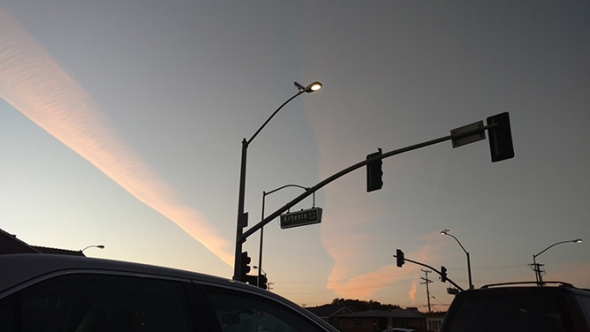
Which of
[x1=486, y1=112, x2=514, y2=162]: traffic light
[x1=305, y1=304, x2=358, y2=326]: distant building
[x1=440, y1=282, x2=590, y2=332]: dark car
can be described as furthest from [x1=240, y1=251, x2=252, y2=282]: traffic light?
[x1=305, y1=304, x2=358, y2=326]: distant building

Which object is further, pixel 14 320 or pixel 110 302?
pixel 110 302

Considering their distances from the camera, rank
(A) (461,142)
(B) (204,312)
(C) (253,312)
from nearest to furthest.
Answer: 1. (B) (204,312)
2. (C) (253,312)
3. (A) (461,142)

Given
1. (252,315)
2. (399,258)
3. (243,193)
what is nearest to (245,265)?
(243,193)

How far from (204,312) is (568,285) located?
15.0ft

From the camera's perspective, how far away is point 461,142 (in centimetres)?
1194

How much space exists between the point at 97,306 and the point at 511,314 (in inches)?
182

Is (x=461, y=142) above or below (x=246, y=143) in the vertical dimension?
below

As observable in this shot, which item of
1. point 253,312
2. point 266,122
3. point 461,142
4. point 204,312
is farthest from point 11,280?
point 266,122

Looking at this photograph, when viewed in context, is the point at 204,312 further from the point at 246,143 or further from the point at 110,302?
the point at 246,143

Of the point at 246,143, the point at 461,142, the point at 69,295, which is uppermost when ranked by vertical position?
the point at 246,143

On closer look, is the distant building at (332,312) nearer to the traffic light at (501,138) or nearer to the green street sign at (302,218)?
the green street sign at (302,218)

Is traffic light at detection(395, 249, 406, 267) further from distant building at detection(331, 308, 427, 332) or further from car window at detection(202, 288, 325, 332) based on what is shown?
distant building at detection(331, 308, 427, 332)

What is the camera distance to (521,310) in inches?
200

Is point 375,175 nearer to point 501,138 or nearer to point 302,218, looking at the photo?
point 501,138
